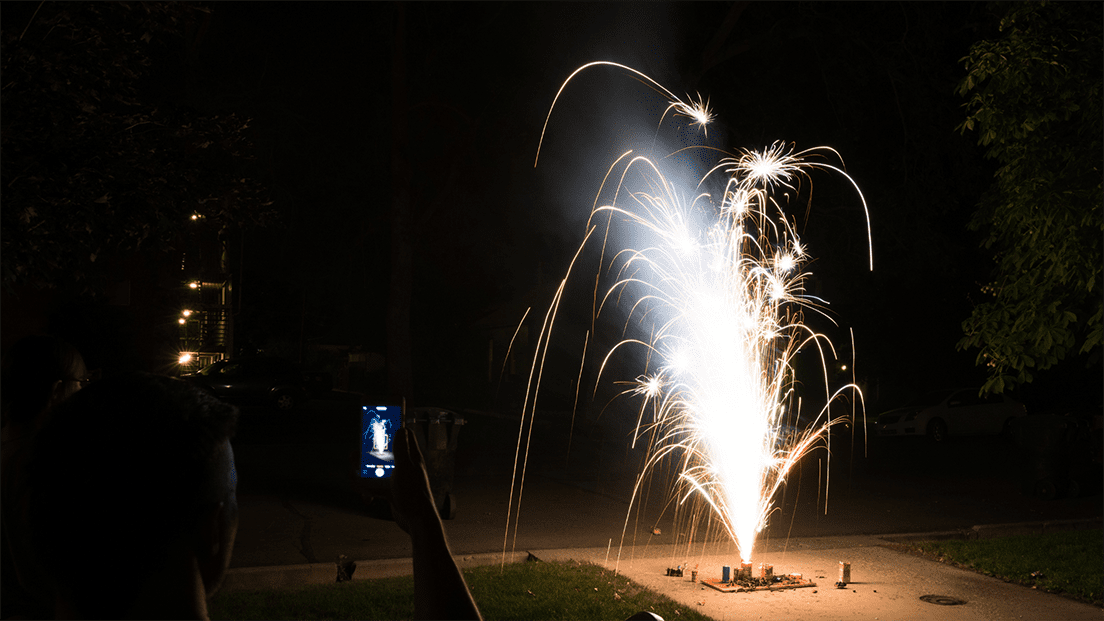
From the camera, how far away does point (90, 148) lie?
698 cm

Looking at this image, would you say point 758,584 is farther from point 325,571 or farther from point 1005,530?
point 1005,530

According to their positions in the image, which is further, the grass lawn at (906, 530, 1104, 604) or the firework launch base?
the grass lawn at (906, 530, 1104, 604)

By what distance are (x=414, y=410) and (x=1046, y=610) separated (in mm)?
7442

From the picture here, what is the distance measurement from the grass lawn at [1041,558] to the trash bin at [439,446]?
5.58 meters

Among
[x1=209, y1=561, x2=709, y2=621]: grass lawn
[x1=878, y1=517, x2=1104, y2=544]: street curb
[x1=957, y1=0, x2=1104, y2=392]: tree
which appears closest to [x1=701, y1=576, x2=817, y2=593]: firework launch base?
[x1=209, y1=561, x2=709, y2=621]: grass lawn

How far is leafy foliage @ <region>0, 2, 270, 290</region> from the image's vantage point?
6617mm

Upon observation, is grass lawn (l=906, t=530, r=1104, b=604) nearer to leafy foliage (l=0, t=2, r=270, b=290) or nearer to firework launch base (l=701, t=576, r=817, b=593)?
firework launch base (l=701, t=576, r=817, b=593)

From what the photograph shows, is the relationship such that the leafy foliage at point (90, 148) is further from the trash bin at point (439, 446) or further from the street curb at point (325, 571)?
the trash bin at point (439, 446)

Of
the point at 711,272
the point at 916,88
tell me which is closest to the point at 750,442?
the point at 711,272

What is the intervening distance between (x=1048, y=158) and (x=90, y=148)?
9.57 metres

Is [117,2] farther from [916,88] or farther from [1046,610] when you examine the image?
[916,88]

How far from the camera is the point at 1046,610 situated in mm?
7453

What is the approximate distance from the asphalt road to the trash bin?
36 cm

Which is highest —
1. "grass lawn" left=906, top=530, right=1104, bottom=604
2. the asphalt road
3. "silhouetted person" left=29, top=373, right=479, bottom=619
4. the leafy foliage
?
the leafy foliage
